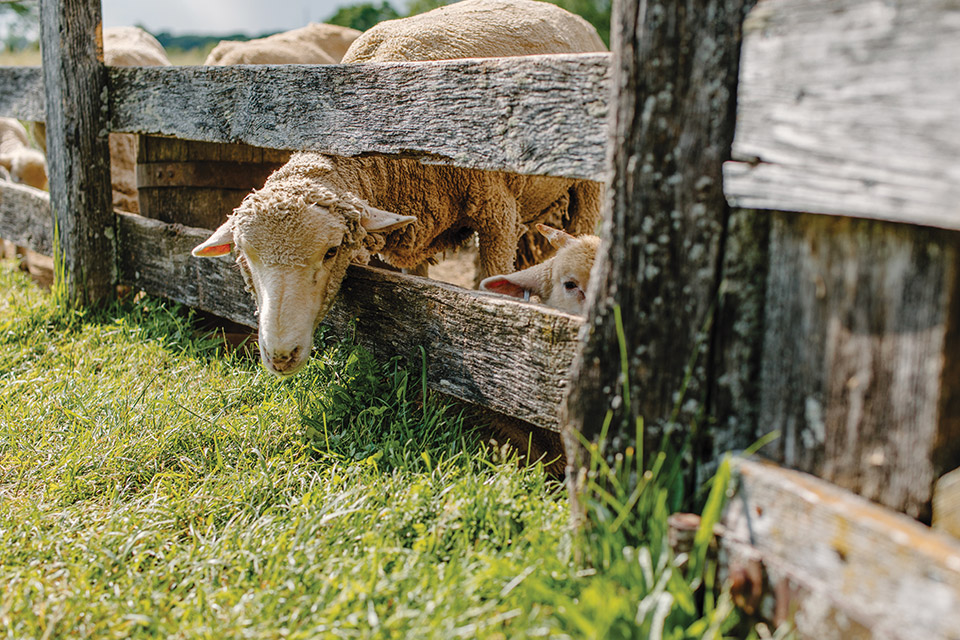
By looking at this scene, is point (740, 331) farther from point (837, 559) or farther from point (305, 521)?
point (305, 521)

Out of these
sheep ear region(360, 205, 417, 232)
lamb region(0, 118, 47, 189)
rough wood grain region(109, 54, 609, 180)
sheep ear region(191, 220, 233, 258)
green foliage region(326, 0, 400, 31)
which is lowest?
sheep ear region(191, 220, 233, 258)

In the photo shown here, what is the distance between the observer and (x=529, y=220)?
217 inches

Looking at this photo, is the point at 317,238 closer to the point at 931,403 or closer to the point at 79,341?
the point at 79,341

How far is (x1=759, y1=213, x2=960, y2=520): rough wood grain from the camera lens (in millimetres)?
1453

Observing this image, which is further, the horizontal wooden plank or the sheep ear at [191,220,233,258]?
the sheep ear at [191,220,233,258]

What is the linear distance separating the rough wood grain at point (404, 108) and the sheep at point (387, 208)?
28cm

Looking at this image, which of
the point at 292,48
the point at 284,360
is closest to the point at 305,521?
the point at 284,360

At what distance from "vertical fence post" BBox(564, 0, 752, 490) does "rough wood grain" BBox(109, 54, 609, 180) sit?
1.38ft

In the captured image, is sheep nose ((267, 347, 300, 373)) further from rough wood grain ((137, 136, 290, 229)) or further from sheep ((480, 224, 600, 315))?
rough wood grain ((137, 136, 290, 229))

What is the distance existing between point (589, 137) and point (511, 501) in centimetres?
116

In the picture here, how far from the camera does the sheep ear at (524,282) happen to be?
3.56 meters

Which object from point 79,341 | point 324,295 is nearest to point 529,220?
point 324,295

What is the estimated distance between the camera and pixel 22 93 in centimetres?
524

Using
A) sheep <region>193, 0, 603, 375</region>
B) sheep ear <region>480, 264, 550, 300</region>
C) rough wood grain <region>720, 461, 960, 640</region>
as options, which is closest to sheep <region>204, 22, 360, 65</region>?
sheep <region>193, 0, 603, 375</region>
